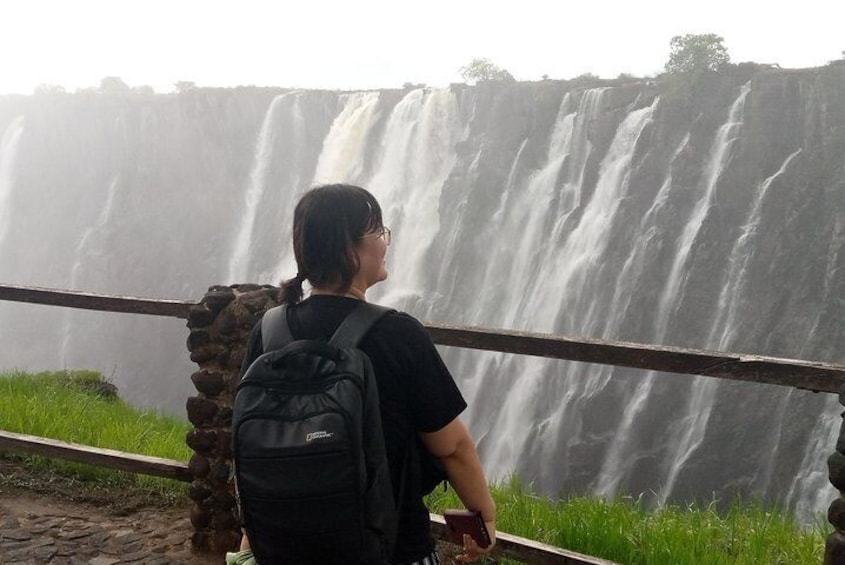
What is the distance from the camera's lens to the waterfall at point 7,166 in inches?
1706

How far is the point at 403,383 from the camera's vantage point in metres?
2.07

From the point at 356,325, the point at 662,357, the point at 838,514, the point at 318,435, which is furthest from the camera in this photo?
the point at 662,357

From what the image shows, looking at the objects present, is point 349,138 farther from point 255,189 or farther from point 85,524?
point 85,524

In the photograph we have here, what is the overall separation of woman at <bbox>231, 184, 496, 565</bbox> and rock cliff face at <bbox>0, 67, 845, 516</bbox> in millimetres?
13790

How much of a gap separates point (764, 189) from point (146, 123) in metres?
29.6

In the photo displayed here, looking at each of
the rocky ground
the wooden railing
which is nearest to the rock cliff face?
the rocky ground

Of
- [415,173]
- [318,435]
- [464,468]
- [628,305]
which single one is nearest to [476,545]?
[464,468]

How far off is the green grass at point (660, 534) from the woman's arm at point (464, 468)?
6.14ft

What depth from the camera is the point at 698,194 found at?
69.3ft

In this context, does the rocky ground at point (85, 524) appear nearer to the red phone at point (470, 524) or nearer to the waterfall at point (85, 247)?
the red phone at point (470, 524)

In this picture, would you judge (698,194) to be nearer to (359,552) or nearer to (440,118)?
(440,118)

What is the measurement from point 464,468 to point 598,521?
6.83 feet

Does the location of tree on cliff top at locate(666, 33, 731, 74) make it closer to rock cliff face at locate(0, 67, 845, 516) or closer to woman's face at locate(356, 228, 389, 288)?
rock cliff face at locate(0, 67, 845, 516)

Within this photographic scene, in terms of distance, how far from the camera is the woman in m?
2.06
